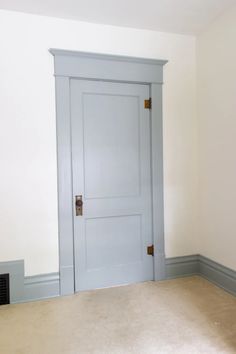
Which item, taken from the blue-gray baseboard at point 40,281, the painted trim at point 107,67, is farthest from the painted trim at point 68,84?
the blue-gray baseboard at point 40,281

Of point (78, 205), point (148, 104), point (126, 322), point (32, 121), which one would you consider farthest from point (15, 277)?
point (148, 104)

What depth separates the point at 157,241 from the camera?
297 cm

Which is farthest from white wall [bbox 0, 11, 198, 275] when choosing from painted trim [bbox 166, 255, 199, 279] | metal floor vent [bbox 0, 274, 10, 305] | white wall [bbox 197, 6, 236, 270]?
painted trim [bbox 166, 255, 199, 279]

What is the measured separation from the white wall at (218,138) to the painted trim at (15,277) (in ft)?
6.08

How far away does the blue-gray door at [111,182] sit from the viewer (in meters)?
2.74

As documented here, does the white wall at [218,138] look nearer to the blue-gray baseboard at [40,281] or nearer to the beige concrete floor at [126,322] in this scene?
the blue-gray baseboard at [40,281]

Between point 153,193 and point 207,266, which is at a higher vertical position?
point 153,193

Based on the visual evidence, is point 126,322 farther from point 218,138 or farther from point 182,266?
point 218,138

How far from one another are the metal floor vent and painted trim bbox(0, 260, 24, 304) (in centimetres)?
3

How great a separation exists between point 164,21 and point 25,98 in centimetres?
150

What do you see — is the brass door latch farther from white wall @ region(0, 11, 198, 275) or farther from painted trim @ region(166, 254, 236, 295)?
painted trim @ region(166, 254, 236, 295)

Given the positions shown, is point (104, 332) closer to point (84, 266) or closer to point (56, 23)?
point (84, 266)

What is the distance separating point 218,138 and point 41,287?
2.16 metres

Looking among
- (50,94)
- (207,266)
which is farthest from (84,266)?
(50,94)
